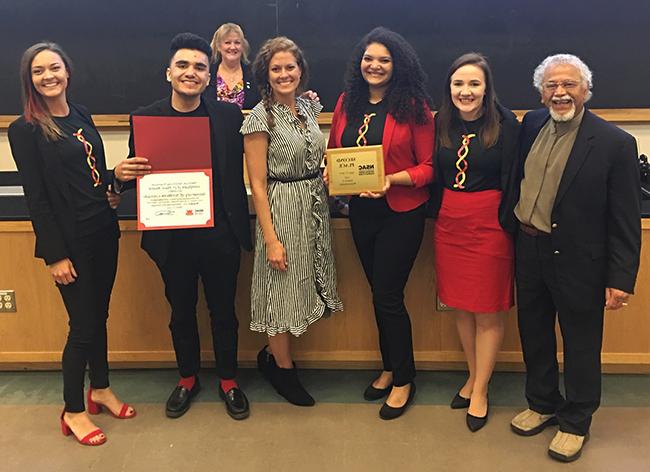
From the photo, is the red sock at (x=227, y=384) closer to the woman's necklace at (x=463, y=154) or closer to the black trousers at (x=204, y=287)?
→ the black trousers at (x=204, y=287)

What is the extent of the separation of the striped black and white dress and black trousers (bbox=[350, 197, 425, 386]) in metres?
0.15

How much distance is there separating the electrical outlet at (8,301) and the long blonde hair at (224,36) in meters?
1.63

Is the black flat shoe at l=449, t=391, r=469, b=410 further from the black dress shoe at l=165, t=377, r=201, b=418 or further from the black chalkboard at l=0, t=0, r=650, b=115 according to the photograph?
the black chalkboard at l=0, t=0, r=650, b=115

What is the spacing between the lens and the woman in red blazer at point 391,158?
2068 mm

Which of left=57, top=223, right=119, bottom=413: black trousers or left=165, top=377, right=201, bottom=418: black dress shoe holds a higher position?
left=57, top=223, right=119, bottom=413: black trousers

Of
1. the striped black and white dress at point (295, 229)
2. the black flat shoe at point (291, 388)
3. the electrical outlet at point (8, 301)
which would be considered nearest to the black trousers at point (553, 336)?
the striped black and white dress at point (295, 229)

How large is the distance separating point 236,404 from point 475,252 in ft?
3.68

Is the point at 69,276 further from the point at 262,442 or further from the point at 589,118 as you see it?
the point at 589,118

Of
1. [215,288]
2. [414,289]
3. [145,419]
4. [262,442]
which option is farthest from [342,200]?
[145,419]

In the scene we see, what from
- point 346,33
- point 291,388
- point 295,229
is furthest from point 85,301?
Result: point 346,33

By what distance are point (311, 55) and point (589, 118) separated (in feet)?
6.51

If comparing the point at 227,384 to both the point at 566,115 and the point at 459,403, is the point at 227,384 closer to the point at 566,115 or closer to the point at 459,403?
the point at 459,403

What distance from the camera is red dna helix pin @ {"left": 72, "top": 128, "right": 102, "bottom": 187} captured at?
1998 mm

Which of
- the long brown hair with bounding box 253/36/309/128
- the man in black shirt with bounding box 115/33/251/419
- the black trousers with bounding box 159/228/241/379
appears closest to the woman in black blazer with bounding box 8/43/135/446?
the man in black shirt with bounding box 115/33/251/419
